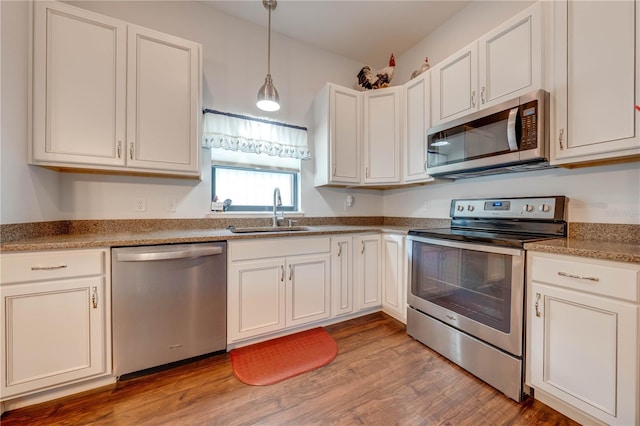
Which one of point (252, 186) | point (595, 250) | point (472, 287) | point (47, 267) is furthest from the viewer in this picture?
point (252, 186)

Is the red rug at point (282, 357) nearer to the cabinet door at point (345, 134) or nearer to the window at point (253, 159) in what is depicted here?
the window at point (253, 159)

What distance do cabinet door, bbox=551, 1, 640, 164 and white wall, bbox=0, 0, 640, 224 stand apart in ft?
0.97

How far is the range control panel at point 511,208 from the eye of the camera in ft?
5.50

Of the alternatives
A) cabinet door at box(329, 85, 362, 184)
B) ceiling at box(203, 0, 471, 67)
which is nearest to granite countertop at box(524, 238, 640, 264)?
cabinet door at box(329, 85, 362, 184)

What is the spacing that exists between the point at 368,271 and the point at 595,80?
2007 millimetres

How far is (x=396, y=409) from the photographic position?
1.38 m

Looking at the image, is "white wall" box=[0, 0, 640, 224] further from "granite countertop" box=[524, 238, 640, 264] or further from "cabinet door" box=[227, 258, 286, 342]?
"cabinet door" box=[227, 258, 286, 342]

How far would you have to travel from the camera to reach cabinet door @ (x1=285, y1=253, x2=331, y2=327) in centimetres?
210

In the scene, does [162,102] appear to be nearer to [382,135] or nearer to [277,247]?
[277,247]

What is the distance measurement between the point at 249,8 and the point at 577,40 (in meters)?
2.50

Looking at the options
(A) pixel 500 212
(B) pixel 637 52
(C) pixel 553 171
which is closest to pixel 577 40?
(B) pixel 637 52

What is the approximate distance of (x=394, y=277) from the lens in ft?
7.87

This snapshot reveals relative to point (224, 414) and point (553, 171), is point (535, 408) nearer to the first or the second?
point (553, 171)

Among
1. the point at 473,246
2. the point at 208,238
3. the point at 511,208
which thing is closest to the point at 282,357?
the point at 208,238
